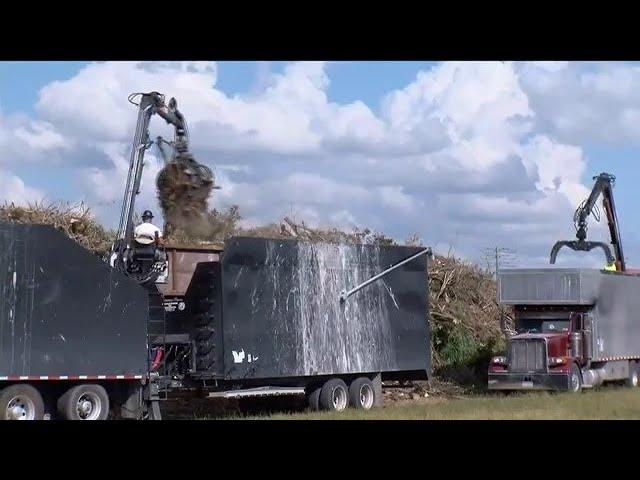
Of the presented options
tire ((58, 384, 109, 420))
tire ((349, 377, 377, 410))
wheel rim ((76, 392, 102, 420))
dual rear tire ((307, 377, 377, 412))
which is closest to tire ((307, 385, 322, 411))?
dual rear tire ((307, 377, 377, 412))

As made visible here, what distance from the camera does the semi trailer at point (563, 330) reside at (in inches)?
1100

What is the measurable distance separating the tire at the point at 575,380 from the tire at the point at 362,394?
629 cm

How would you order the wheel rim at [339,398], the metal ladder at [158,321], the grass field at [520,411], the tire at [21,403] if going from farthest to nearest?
the wheel rim at [339,398] → the metal ladder at [158,321] → the grass field at [520,411] → the tire at [21,403]

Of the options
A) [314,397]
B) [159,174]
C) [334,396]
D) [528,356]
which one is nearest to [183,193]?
[159,174]

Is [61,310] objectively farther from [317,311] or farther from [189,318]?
[317,311]

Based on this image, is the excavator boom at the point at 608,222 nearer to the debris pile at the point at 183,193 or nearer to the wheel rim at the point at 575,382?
the wheel rim at the point at 575,382

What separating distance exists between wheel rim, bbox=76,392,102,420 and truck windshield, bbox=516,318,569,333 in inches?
556

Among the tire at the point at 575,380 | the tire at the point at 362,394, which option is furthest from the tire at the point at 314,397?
the tire at the point at 575,380

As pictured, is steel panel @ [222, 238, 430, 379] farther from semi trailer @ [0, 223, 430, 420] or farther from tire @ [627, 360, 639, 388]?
tire @ [627, 360, 639, 388]
